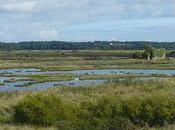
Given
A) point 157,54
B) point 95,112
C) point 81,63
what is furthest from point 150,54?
point 95,112

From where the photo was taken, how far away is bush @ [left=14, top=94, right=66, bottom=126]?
1773 centimetres

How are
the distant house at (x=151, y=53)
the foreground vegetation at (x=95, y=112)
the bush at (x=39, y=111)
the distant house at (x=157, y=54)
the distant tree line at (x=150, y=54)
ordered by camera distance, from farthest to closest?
the distant house at (x=157, y=54) < the distant tree line at (x=150, y=54) < the distant house at (x=151, y=53) < the bush at (x=39, y=111) < the foreground vegetation at (x=95, y=112)

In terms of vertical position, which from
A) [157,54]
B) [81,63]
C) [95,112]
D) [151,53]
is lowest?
[81,63]

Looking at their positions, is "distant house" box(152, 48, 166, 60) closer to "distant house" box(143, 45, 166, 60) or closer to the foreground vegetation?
"distant house" box(143, 45, 166, 60)

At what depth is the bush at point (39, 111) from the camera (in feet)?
58.2

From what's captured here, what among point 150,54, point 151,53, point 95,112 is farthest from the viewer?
point 150,54

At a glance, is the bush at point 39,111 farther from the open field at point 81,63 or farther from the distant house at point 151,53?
the distant house at point 151,53

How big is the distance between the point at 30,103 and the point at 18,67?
71.7m

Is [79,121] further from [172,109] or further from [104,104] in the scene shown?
→ [172,109]

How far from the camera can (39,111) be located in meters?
17.9

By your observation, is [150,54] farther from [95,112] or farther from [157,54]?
[95,112]

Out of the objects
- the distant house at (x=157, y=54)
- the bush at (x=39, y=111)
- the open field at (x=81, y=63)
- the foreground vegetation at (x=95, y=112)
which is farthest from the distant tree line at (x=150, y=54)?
the bush at (x=39, y=111)

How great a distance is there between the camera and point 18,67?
89125 millimetres

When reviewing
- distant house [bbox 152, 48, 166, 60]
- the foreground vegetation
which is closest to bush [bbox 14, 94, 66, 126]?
the foreground vegetation
